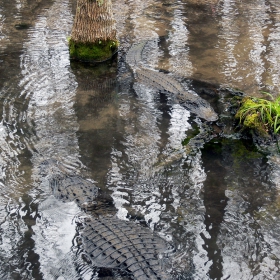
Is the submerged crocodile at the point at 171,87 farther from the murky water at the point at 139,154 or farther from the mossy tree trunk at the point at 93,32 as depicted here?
the mossy tree trunk at the point at 93,32

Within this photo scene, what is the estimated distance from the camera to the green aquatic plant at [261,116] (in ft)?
18.4

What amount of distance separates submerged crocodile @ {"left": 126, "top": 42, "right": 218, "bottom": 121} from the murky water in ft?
0.41

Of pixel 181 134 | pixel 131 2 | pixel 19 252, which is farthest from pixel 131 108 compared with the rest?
pixel 131 2

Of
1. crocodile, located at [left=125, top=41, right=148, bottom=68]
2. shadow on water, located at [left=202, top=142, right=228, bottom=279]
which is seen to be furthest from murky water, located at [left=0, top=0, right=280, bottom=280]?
crocodile, located at [left=125, top=41, right=148, bottom=68]

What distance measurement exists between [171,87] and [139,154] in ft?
5.45

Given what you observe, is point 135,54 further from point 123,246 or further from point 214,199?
point 123,246

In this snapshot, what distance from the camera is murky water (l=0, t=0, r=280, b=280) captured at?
3.87m

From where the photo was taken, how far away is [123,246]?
12.0 ft

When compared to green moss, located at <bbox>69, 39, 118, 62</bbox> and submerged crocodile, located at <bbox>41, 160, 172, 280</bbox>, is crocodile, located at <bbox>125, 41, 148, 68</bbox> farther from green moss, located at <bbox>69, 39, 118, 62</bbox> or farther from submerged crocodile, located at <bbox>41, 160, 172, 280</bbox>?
submerged crocodile, located at <bbox>41, 160, 172, 280</bbox>

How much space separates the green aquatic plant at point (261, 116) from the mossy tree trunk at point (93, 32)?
109 inches

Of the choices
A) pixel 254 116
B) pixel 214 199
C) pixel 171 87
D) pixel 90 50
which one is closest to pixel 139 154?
pixel 214 199

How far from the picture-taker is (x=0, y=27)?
29.1 ft

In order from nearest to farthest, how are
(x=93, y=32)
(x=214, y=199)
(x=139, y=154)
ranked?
(x=214, y=199), (x=139, y=154), (x=93, y=32)

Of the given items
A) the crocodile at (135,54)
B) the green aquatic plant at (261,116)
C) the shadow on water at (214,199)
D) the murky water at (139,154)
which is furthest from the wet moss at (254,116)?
the crocodile at (135,54)
